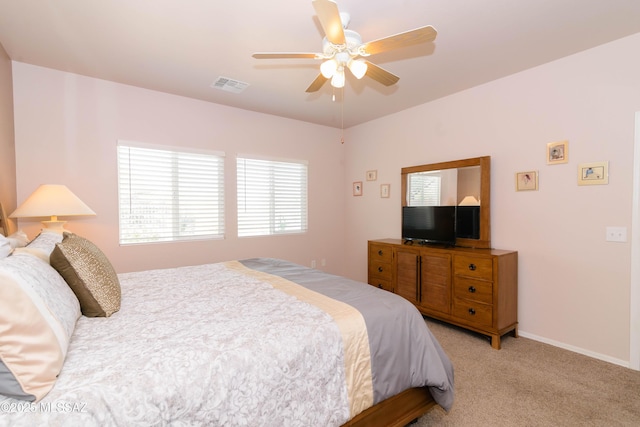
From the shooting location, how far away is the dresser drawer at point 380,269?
12.7 ft

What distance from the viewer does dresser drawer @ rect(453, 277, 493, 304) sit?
2877 mm

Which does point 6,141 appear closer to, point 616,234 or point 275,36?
point 275,36

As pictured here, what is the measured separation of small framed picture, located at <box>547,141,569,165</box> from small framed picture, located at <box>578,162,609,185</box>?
15 cm

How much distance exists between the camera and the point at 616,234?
2521 mm

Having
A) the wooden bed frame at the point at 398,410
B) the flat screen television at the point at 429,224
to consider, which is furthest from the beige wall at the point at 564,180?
the wooden bed frame at the point at 398,410

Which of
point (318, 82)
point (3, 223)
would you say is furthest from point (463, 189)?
point (3, 223)

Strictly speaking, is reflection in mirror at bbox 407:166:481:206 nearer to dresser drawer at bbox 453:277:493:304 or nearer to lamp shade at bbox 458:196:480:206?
lamp shade at bbox 458:196:480:206

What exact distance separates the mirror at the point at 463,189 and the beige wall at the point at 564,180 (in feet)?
0.38

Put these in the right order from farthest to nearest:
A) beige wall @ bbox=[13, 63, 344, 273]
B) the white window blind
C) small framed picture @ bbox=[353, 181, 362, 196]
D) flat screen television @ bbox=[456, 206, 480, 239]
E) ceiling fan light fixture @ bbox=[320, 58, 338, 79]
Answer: small framed picture @ bbox=[353, 181, 362, 196] → the white window blind → flat screen television @ bbox=[456, 206, 480, 239] → beige wall @ bbox=[13, 63, 344, 273] → ceiling fan light fixture @ bbox=[320, 58, 338, 79]

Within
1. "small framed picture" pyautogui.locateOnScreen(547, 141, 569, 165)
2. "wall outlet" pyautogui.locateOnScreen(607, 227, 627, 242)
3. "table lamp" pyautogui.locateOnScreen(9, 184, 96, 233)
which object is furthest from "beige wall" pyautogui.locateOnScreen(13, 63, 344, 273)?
"wall outlet" pyautogui.locateOnScreen(607, 227, 627, 242)

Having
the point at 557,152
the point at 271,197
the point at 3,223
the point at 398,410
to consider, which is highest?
the point at 557,152

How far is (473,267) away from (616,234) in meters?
1.12

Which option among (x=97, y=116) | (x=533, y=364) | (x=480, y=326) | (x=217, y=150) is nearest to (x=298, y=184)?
(x=217, y=150)

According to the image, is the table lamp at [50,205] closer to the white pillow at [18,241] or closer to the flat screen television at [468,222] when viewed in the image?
the white pillow at [18,241]
